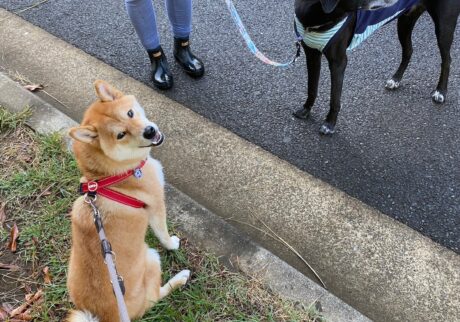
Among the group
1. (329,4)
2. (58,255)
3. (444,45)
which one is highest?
(329,4)

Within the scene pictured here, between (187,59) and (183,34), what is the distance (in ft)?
0.65

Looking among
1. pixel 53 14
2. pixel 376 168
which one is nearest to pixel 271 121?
pixel 376 168

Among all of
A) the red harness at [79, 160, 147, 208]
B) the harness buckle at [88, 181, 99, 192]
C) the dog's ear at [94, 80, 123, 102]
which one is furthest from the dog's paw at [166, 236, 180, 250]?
the dog's ear at [94, 80, 123, 102]

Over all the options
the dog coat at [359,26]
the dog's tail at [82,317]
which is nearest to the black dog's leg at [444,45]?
the dog coat at [359,26]

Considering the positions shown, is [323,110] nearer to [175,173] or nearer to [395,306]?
[175,173]

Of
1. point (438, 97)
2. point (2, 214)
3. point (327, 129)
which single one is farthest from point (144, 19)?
point (438, 97)

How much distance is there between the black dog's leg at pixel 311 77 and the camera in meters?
2.94

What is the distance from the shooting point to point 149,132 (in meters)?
1.95

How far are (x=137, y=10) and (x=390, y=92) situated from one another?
1.97 metres

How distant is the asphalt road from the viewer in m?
2.79

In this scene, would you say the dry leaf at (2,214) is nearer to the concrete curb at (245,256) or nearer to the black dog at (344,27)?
the concrete curb at (245,256)

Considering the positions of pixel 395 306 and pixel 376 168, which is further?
pixel 376 168

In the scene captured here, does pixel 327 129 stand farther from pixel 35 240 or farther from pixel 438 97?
pixel 35 240

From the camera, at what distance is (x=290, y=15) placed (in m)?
4.18
